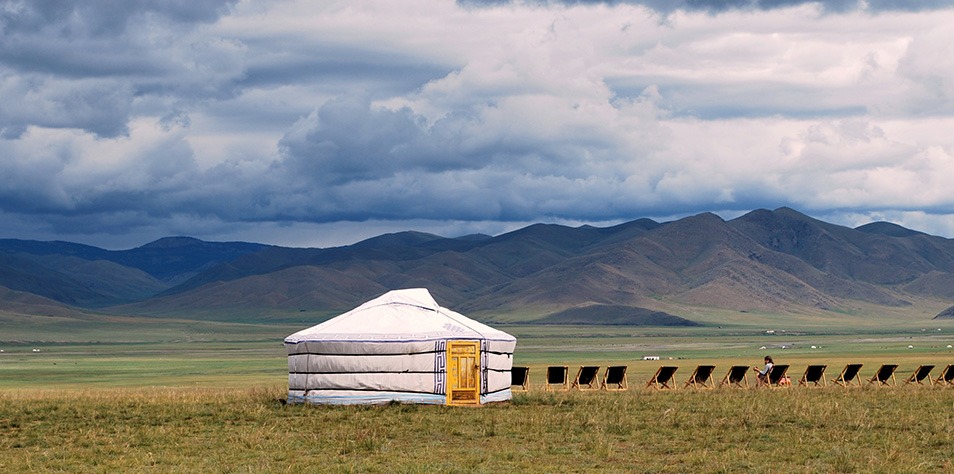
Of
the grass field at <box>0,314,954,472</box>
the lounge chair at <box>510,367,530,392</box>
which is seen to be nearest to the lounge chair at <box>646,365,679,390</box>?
the grass field at <box>0,314,954,472</box>

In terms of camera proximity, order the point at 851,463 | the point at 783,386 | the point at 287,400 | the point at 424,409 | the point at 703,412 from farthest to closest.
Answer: the point at 783,386, the point at 287,400, the point at 424,409, the point at 703,412, the point at 851,463

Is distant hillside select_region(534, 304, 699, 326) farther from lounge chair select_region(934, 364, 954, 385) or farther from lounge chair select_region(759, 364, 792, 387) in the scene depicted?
lounge chair select_region(759, 364, 792, 387)

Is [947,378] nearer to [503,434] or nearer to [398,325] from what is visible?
[398,325]

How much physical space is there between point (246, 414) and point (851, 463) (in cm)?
1068

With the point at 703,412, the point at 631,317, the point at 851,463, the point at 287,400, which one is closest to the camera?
the point at 851,463

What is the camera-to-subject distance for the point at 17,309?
17775cm

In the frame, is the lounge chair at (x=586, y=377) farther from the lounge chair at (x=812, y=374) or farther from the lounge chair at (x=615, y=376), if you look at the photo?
the lounge chair at (x=812, y=374)

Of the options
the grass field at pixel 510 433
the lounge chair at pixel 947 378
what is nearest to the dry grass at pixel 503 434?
the grass field at pixel 510 433

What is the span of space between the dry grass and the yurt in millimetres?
855

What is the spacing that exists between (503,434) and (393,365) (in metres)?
6.24

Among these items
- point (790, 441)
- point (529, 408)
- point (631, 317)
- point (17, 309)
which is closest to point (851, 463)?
point (790, 441)

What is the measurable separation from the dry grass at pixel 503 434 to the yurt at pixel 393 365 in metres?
0.85

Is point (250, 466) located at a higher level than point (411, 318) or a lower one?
lower

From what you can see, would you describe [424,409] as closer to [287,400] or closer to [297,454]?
[287,400]
